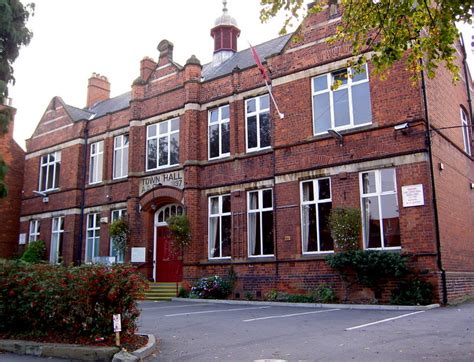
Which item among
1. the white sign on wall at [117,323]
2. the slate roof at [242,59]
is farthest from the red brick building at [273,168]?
the white sign on wall at [117,323]

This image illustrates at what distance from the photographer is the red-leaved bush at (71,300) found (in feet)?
27.8

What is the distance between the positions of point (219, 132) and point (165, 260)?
591 centimetres

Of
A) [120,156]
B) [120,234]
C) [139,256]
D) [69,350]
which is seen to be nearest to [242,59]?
[120,156]

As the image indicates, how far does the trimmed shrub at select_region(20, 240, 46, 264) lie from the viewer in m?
25.6

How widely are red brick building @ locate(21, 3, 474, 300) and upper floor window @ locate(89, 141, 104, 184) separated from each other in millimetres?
92

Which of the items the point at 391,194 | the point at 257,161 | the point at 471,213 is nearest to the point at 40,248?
the point at 257,161

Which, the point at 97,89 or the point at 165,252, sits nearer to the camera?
the point at 165,252

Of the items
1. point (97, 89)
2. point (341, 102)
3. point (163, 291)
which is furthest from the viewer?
point (97, 89)

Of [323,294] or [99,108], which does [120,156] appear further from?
[323,294]

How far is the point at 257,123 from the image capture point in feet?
63.0

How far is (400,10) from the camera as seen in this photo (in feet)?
27.7

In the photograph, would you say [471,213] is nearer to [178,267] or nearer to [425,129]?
[425,129]

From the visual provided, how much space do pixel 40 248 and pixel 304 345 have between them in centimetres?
2109

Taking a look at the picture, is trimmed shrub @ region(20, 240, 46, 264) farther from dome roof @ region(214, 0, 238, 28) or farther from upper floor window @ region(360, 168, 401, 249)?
upper floor window @ region(360, 168, 401, 249)
